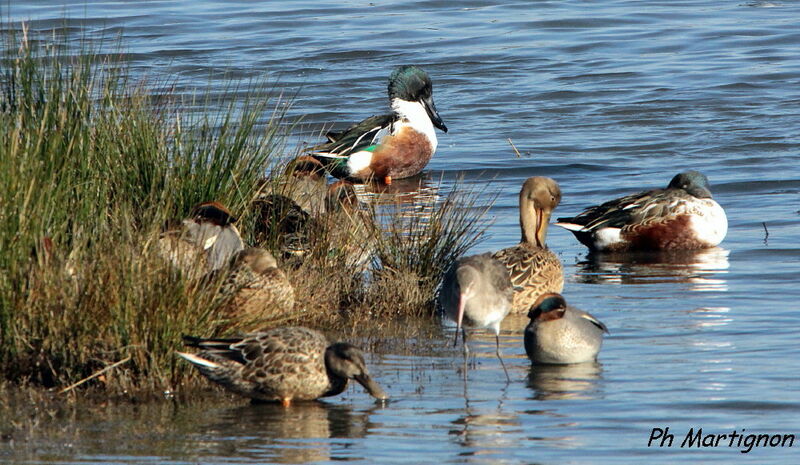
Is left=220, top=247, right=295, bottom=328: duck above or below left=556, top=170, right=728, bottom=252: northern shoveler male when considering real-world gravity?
below

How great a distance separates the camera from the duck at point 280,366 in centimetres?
616

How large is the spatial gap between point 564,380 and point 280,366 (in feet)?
4.80

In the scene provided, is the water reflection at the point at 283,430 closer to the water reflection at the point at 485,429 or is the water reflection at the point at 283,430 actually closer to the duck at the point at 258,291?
the water reflection at the point at 485,429

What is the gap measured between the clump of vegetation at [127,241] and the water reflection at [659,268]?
1603 millimetres

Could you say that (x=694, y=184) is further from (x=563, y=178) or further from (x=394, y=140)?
(x=394, y=140)

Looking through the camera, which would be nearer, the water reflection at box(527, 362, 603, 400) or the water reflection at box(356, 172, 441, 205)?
the water reflection at box(527, 362, 603, 400)

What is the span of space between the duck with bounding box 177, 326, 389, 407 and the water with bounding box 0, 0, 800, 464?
9 centimetres

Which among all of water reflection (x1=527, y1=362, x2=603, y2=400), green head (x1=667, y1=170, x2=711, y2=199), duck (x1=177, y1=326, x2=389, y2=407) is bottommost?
water reflection (x1=527, y1=362, x2=603, y2=400)

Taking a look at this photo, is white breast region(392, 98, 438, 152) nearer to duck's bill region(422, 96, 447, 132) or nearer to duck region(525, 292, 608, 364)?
duck's bill region(422, 96, 447, 132)

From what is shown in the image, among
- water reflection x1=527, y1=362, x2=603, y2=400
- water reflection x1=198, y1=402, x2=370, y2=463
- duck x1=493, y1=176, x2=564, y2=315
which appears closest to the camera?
water reflection x1=198, y1=402, x2=370, y2=463

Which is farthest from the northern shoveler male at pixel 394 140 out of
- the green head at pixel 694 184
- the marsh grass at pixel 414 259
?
the marsh grass at pixel 414 259

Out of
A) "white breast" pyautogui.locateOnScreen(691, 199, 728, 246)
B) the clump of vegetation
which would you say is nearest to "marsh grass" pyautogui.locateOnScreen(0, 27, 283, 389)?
the clump of vegetation

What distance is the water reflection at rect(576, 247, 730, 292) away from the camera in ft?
31.6

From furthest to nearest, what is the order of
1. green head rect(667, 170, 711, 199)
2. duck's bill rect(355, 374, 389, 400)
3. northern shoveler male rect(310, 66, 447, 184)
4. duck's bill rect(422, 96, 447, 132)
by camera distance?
1. duck's bill rect(422, 96, 447, 132)
2. northern shoveler male rect(310, 66, 447, 184)
3. green head rect(667, 170, 711, 199)
4. duck's bill rect(355, 374, 389, 400)
